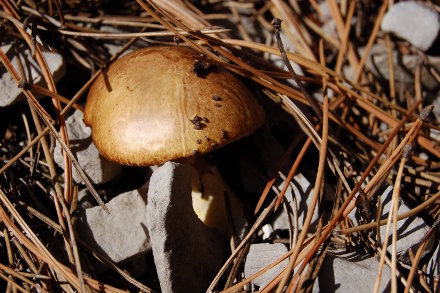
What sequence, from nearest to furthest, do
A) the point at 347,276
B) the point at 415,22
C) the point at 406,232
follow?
1. the point at 347,276
2. the point at 406,232
3. the point at 415,22

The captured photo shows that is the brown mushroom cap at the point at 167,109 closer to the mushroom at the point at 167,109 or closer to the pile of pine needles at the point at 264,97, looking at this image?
the mushroom at the point at 167,109

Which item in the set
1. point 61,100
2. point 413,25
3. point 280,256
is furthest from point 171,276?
point 413,25

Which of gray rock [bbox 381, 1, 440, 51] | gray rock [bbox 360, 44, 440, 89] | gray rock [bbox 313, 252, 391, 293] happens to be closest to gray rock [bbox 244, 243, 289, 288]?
gray rock [bbox 313, 252, 391, 293]

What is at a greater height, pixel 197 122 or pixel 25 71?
pixel 25 71

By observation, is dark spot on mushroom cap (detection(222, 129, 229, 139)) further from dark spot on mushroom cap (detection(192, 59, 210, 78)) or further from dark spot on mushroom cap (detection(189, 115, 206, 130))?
dark spot on mushroom cap (detection(192, 59, 210, 78))

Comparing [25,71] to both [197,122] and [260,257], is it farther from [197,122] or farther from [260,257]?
[260,257]

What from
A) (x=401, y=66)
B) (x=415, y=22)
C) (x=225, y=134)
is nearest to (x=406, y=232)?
(x=225, y=134)

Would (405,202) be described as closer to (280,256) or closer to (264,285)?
(280,256)

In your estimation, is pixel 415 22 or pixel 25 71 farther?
pixel 415 22
